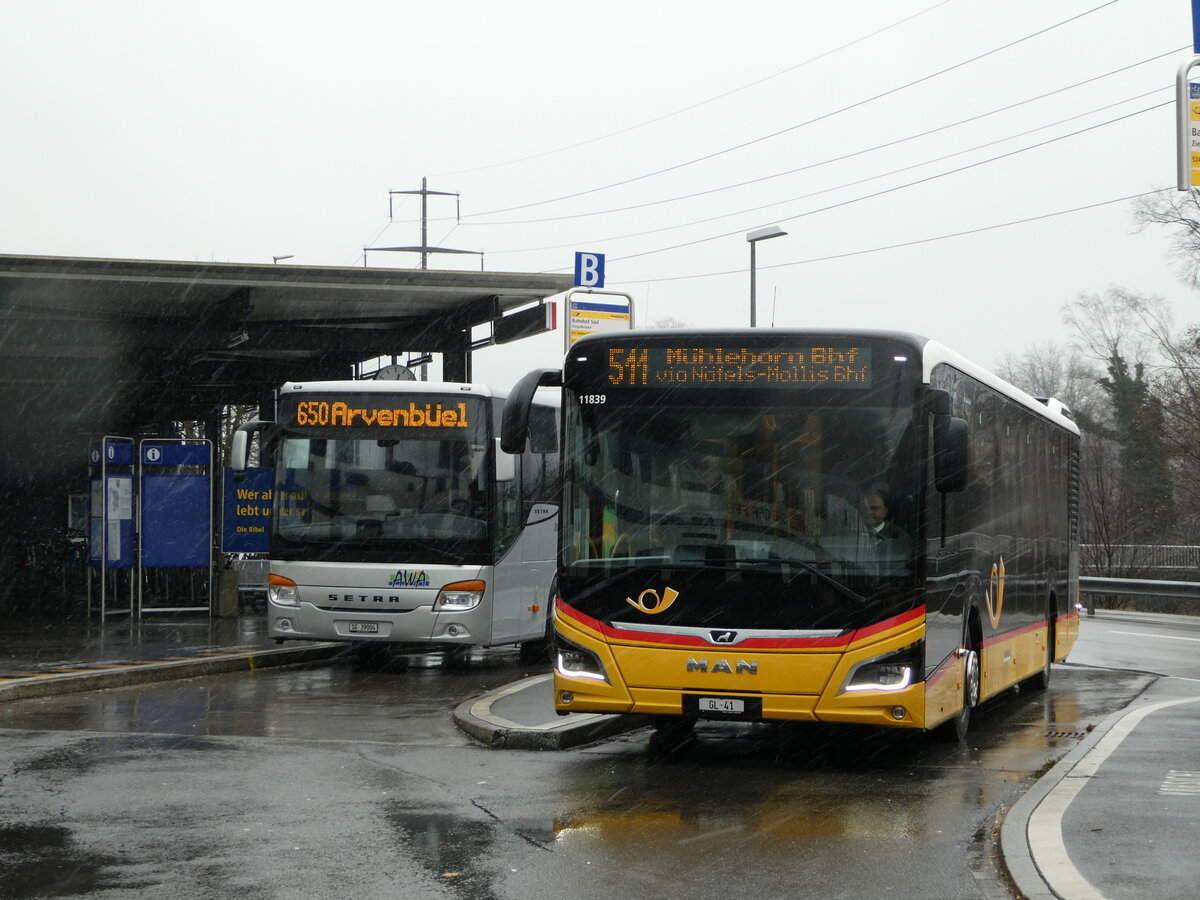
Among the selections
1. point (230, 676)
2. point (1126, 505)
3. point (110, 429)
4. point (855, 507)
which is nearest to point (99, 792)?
point (855, 507)

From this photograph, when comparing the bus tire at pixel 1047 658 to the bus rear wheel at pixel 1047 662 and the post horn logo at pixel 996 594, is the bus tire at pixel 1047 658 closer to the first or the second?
the bus rear wheel at pixel 1047 662

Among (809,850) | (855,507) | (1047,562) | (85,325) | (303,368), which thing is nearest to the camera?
(809,850)

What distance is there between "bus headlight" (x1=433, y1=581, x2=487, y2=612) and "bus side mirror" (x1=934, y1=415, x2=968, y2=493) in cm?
727

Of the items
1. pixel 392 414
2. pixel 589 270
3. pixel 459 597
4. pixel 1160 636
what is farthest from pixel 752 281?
pixel 459 597

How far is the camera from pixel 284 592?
1641 centimetres

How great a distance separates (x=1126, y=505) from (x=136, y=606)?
36780 millimetres

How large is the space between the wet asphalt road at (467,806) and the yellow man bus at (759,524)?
24.5 inches

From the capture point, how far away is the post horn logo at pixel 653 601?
10000mm

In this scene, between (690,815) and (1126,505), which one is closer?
(690,815)

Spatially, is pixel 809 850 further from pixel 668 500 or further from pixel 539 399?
pixel 539 399

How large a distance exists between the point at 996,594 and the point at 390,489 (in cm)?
679

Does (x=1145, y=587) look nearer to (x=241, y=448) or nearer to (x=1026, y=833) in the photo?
(x=241, y=448)

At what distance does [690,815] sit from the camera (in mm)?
8281

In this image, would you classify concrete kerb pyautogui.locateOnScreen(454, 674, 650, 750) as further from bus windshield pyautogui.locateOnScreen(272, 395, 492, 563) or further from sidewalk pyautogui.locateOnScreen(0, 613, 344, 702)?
sidewalk pyautogui.locateOnScreen(0, 613, 344, 702)
